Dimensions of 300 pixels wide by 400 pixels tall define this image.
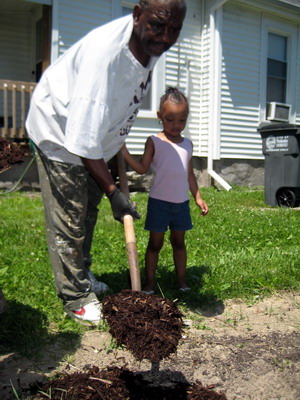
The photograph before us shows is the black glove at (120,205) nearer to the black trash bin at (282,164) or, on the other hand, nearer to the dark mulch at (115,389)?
the dark mulch at (115,389)

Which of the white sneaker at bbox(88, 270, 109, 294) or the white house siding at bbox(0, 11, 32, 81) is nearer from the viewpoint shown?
the white sneaker at bbox(88, 270, 109, 294)

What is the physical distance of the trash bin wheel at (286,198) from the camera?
8.23 m

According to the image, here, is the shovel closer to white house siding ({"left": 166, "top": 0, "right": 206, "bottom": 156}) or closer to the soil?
the soil

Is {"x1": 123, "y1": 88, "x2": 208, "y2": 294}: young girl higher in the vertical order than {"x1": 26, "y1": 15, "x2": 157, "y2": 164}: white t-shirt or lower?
lower

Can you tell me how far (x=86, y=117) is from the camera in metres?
2.42

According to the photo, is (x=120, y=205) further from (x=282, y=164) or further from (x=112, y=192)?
(x=282, y=164)

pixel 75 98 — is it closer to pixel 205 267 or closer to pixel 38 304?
pixel 38 304

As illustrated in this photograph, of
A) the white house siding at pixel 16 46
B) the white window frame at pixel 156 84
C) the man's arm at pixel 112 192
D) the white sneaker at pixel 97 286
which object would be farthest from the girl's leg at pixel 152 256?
the white house siding at pixel 16 46

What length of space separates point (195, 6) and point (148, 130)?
3207 mm

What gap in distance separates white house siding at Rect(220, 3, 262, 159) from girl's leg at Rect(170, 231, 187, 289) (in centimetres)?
792

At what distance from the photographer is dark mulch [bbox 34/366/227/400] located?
218 cm

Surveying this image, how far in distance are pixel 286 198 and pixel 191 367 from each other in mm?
6239

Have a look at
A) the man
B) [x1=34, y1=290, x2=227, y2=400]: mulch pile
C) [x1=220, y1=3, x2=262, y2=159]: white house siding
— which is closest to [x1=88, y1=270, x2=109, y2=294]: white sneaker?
the man

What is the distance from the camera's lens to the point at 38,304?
3.27 m
